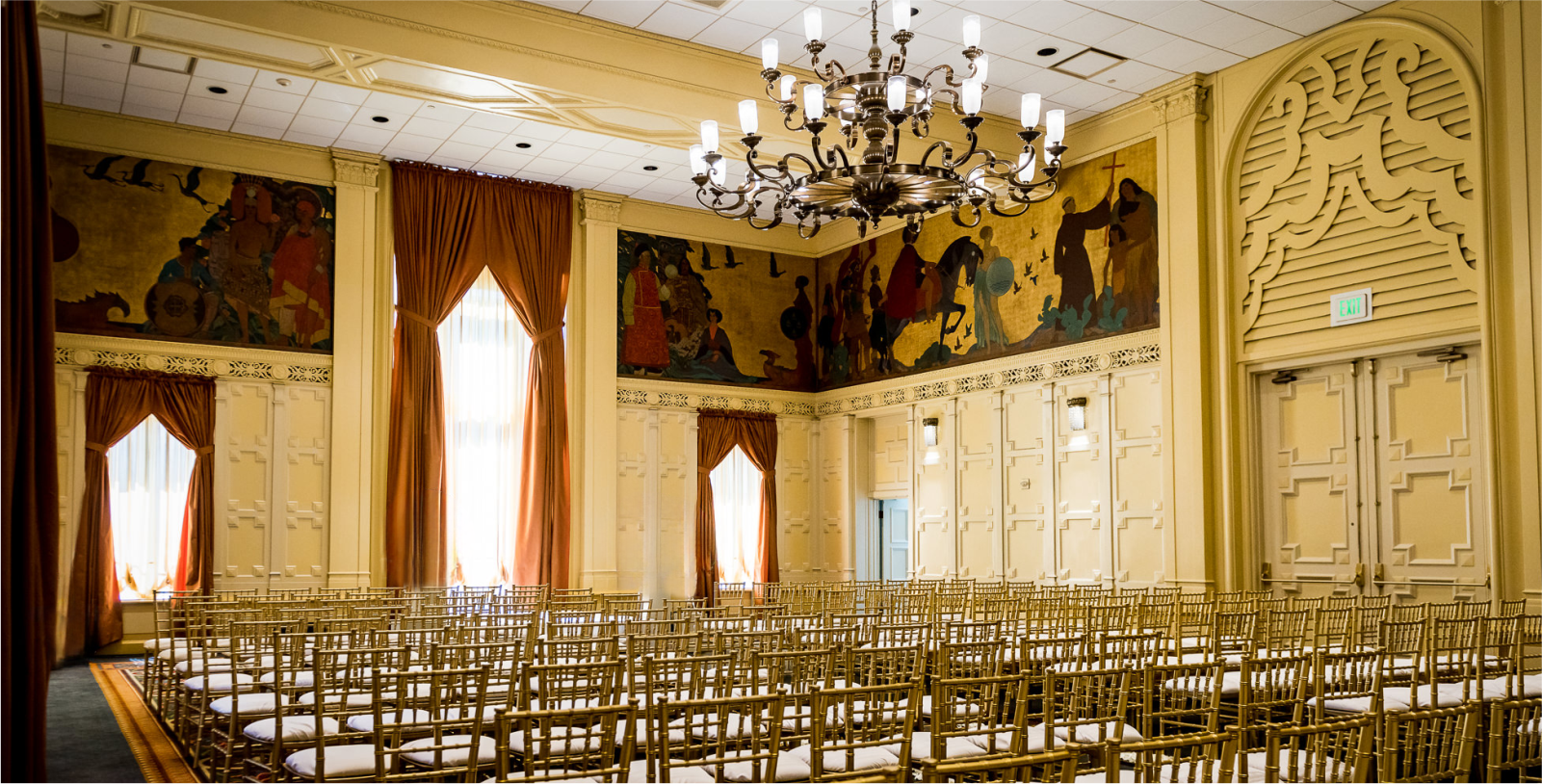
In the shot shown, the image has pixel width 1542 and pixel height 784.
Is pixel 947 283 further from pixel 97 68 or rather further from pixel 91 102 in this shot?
pixel 91 102

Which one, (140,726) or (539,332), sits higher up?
(539,332)

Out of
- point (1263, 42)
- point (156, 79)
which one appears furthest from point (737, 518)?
point (1263, 42)

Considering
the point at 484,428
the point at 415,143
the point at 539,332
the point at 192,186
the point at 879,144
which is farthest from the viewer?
the point at 539,332

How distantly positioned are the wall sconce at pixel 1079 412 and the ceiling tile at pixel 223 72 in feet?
33.8

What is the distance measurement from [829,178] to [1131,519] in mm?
7079

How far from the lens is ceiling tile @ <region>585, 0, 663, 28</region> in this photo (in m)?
11.9

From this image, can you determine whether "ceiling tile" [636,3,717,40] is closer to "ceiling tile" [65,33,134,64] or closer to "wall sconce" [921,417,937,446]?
"ceiling tile" [65,33,134,64]

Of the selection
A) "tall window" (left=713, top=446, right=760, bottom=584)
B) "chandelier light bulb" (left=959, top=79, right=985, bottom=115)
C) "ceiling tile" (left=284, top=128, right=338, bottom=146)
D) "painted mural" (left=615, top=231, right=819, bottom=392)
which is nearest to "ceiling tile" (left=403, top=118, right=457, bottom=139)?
"ceiling tile" (left=284, top=128, right=338, bottom=146)

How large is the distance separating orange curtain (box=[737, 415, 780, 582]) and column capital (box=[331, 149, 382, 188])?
6624 millimetres

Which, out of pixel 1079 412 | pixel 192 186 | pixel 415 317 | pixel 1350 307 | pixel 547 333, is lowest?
pixel 1079 412

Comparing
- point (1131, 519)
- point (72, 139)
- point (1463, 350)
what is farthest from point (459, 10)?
point (1463, 350)

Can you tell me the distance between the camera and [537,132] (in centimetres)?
1446

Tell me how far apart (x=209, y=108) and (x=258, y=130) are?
83cm

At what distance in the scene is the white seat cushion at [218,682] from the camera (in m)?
6.77
